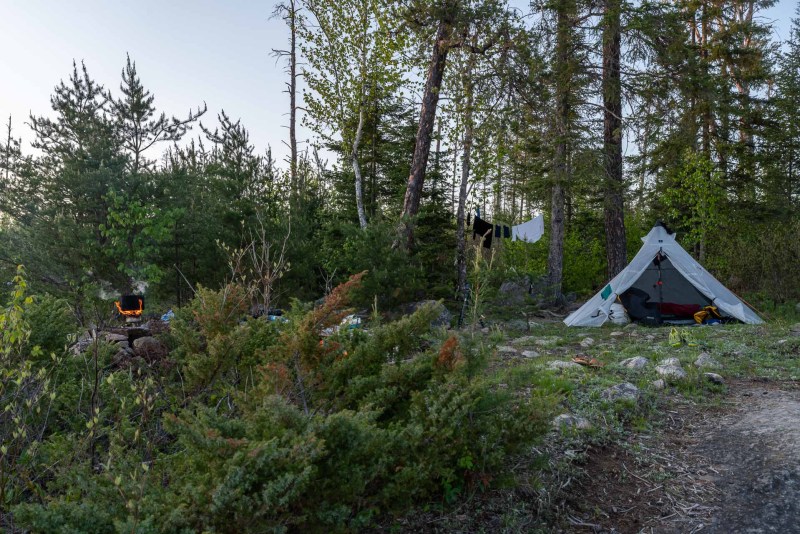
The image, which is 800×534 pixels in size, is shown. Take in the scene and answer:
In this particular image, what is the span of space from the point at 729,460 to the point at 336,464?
8.13ft

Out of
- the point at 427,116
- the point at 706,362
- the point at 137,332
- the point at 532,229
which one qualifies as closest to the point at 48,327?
the point at 137,332

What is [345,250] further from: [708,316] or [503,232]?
[708,316]

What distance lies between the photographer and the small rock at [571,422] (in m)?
3.22

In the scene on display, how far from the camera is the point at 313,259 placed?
9594 millimetres

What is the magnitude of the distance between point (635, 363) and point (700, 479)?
7.61 ft

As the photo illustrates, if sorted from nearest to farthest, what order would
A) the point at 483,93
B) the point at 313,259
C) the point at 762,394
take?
the point at 762,394 < the point at 313,259 < the point at 483,93

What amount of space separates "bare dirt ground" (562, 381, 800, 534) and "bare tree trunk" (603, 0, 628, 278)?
825 centimetres

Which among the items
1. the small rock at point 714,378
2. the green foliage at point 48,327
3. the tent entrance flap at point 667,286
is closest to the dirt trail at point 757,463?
the small rock at point 714,378

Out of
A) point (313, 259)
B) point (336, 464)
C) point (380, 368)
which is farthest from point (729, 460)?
point (313, 259)

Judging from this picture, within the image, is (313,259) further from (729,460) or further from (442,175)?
(729,460)

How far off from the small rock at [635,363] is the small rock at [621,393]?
87cm

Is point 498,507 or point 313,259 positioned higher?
point 313,259

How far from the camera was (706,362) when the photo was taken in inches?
199

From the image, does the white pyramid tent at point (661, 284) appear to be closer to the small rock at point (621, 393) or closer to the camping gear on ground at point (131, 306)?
the small rock at point (621, 393)
